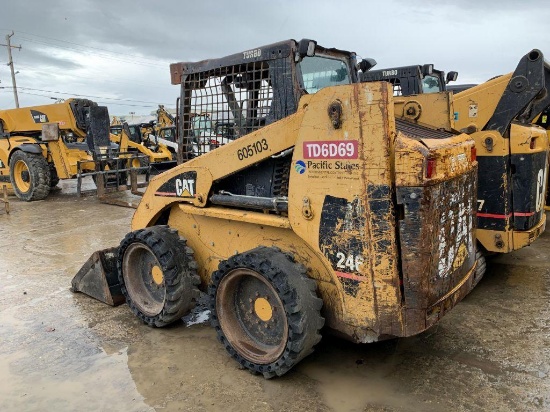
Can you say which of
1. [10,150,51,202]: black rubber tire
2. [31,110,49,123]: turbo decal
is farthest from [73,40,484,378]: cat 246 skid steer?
[31,110,49,123]: turbo decal

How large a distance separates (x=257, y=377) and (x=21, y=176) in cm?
1029

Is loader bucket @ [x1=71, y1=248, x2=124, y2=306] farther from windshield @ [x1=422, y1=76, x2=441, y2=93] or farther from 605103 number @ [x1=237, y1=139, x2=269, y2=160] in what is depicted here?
windshield @ [x1=422, y1=76, x2=441, y2=93]

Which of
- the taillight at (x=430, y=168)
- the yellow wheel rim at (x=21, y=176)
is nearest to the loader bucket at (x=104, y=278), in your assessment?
the taillight at (x=430, y=168)

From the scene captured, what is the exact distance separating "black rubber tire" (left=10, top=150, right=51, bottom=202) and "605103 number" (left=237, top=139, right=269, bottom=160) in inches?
353

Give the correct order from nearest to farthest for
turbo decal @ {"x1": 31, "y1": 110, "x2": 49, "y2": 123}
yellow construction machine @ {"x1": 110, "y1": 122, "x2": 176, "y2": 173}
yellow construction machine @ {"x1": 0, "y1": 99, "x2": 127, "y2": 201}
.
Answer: yellow construction machine @ {"x1": 0, "y1": 99, "x2": 127, "y2": 201} → turbo decal @ {"x1": 31, "y1": 110, "x2": 49, "y2": 123} → yellow construction machine @ {"x1": 110, "y1": 122, "x2": 176, "y2": 173}

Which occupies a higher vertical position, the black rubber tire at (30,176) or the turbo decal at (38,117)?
the turbo decal at (38,117)

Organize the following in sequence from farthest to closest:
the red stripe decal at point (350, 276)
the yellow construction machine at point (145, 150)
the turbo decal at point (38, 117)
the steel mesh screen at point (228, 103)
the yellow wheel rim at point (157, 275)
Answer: the yellow construction machine at point (145, 150), the turbo decal at point (38, 117), the yellow wheel rim at point (157, 275), the steel mesh screen at point (228, 103), the red stripe decal at point (350, 276)

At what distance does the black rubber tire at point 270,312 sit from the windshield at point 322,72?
1440mm

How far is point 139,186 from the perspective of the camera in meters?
10.9

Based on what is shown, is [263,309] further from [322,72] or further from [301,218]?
Answer: [322,72]

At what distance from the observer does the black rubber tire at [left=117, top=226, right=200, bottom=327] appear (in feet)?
11.8

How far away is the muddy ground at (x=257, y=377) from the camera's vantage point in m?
2.78

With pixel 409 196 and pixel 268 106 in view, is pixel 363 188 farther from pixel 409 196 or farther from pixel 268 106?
pixel 268 106

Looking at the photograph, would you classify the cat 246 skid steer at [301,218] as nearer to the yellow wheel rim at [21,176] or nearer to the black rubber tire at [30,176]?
the black rubber tire at [30,176]
